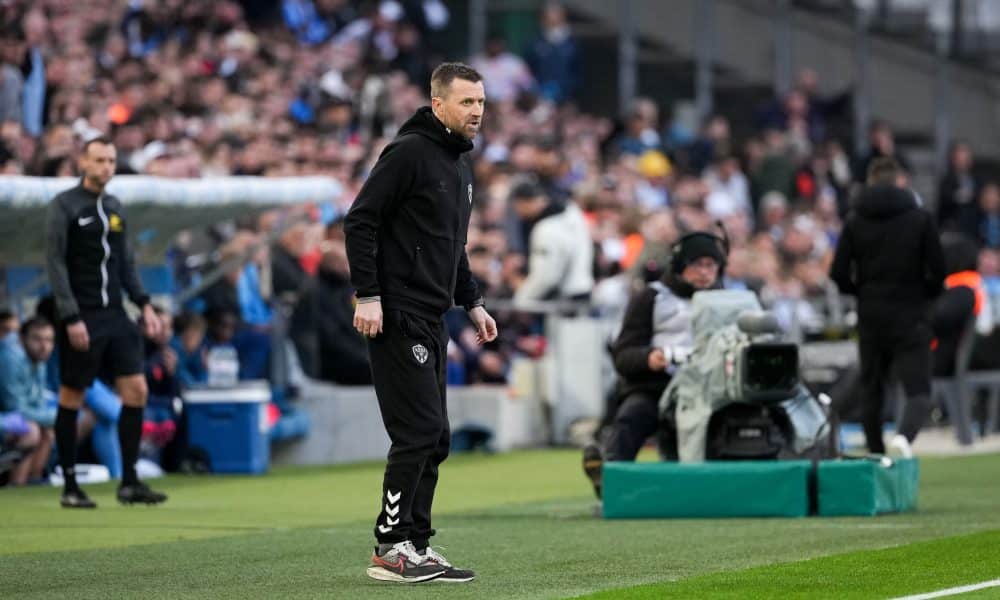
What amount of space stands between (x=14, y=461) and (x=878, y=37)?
799 inches

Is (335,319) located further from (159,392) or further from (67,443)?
(67,443)

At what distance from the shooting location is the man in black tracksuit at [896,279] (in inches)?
568

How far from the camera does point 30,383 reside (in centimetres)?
1566

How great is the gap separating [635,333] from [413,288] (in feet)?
13.6

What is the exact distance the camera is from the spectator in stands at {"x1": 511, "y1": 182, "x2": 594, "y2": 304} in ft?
70.4

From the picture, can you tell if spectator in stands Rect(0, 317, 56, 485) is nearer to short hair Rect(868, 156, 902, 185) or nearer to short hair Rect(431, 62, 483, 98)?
short hair Rect(868, 156, 902, 185)

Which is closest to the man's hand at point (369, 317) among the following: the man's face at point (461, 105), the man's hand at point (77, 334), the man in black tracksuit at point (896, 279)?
the man's face at point (461, 105)

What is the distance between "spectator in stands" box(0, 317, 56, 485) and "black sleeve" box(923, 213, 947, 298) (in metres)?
6.25

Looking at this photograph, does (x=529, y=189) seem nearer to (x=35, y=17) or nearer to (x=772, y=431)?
(x=35, y=17)

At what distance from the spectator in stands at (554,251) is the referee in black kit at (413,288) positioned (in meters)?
12.1

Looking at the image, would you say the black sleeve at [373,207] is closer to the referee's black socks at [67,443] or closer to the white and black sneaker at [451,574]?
the white and black sneaker at [451,574]

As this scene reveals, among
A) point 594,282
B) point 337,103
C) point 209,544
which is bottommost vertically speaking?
point 209,544

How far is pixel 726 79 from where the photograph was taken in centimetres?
3341

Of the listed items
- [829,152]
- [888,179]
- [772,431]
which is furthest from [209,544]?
[829,152]
